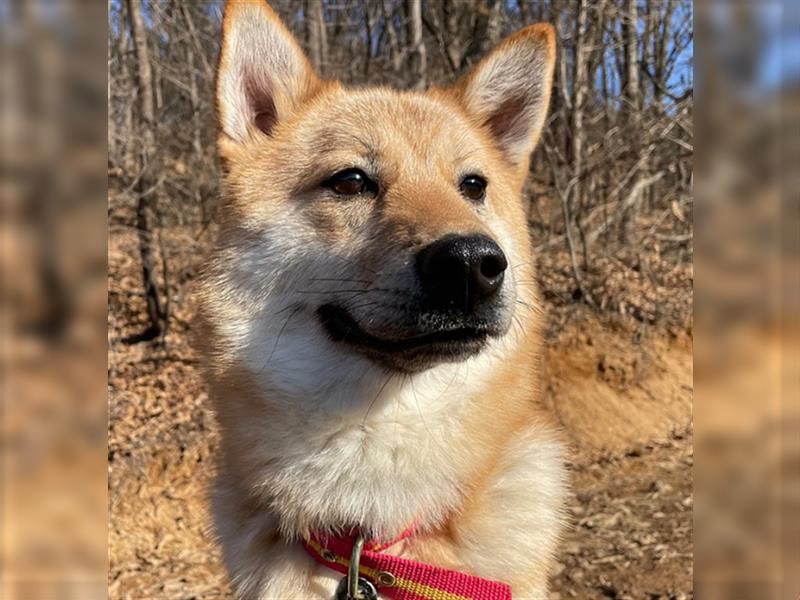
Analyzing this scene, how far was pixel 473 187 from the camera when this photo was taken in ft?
8.34

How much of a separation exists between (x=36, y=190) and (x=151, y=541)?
512cm

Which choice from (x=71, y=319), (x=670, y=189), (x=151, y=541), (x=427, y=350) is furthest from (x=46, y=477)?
(x=670, y=189)

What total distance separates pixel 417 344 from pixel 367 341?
0.65 feet

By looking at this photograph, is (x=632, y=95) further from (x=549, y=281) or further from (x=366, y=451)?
(x=366, y=451)

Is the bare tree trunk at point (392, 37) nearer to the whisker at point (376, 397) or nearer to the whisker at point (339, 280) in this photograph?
the whisker at point (339, 280)

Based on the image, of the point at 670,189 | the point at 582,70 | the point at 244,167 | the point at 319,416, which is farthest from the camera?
the point at 670,189

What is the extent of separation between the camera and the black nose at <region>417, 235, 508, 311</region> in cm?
178

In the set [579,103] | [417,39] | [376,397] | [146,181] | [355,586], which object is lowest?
[355,586]

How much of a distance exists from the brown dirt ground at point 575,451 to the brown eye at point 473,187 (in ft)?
9.61

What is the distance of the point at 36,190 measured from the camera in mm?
711

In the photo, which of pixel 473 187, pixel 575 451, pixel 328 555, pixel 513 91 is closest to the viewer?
pixel 328 555

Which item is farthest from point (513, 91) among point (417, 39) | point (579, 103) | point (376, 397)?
point (579, 103)

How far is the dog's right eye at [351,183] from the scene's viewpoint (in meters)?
2.37

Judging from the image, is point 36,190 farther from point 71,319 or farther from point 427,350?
point 427,350
